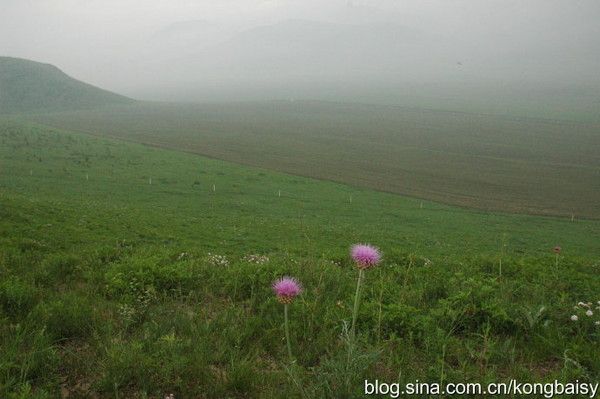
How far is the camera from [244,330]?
4.82 m

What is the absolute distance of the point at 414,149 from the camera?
309 ft

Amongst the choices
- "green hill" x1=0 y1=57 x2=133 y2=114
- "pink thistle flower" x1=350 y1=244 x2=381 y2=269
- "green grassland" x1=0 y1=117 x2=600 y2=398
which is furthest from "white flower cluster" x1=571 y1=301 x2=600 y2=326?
"green hill" x1=0 y1=57 x2=133 y2=114

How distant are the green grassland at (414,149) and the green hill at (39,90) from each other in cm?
2491

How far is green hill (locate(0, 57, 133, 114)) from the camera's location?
A: 159500 mm

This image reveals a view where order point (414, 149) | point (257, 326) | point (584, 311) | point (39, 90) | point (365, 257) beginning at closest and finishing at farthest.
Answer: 1. point (365, 257)
2. point (257, 326)
3. point (584, 311)
4. point (414, 149)
5. point (39, 90)

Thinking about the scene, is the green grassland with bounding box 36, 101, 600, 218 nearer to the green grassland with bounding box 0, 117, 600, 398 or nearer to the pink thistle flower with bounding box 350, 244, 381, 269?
the green grassland with bounding box 0, 117, 600, 398

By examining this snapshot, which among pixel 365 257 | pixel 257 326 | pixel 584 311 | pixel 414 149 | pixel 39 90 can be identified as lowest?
pixel 414 149

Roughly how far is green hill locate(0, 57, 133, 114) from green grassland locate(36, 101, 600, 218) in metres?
24.9

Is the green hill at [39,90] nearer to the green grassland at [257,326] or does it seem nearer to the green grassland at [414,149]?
the green grassland at [414,149]

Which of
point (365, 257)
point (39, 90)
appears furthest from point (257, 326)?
point (39, 90)

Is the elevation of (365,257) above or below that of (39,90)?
below

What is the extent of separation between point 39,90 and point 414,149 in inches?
6568

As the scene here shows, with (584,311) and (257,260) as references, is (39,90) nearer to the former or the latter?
(257,260)

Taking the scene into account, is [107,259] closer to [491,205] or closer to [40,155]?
[491,205]
